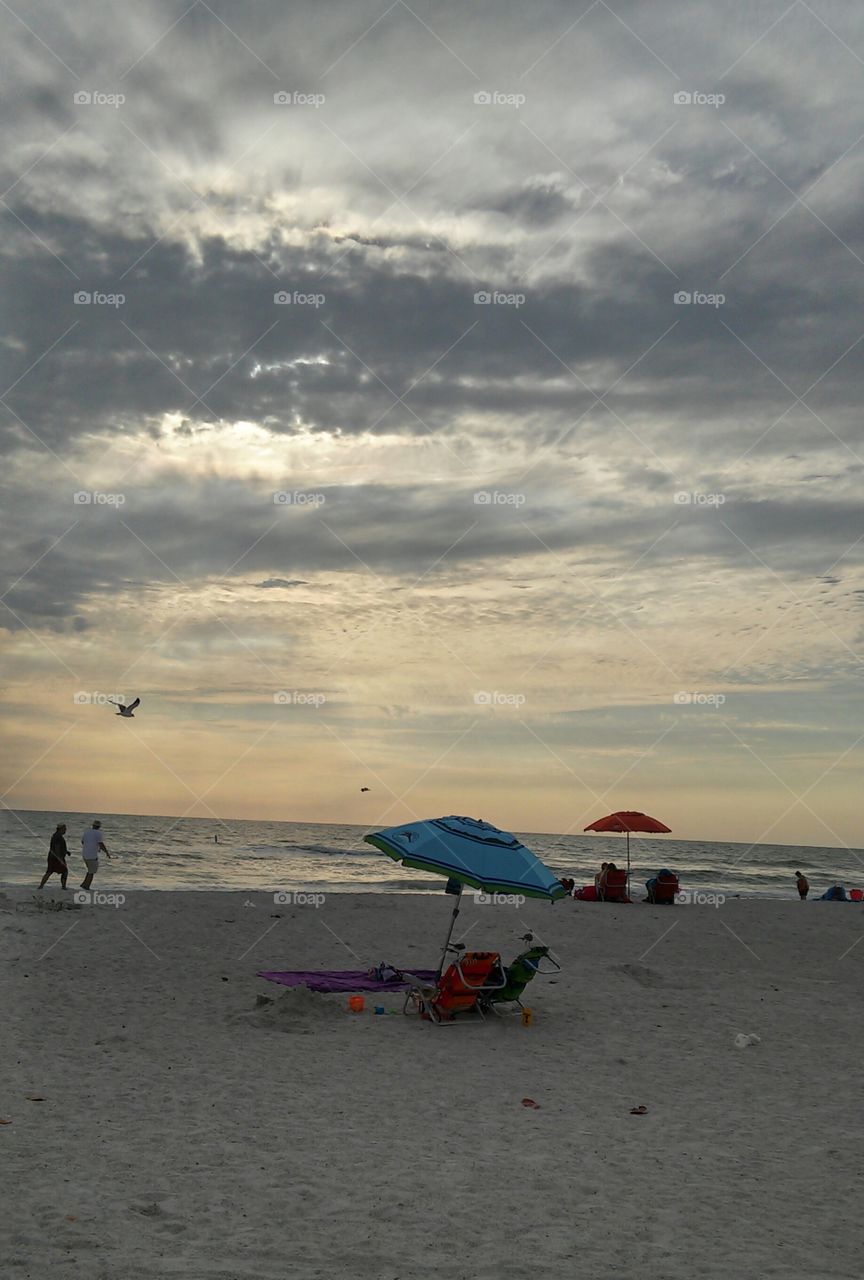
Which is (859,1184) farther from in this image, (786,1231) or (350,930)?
(350,930)

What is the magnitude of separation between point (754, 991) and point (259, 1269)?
11.1m

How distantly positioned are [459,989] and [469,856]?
1984mm

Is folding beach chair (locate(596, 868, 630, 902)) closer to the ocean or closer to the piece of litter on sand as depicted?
the ocean

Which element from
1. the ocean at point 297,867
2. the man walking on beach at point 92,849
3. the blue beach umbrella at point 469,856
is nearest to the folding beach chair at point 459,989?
the blue beach umbrella at point 469,856

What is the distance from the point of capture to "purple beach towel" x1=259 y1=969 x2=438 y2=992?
12391mm


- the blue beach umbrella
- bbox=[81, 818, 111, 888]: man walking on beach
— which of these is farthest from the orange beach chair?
bbox=[81, 818, 111, 888]: man walking on beach

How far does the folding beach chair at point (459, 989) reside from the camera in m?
11.3

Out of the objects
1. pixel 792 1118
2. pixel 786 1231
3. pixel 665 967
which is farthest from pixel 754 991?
pixel 786 1231

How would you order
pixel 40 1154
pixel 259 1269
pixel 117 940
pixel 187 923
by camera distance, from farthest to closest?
pixel 187 923 → pixel 117 940 → pixel 40 1154 → pixel 259 1269

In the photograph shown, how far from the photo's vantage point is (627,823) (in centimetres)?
2414

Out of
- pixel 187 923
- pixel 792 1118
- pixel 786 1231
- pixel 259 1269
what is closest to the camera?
pixel 259 1269

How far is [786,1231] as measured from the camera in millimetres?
5656

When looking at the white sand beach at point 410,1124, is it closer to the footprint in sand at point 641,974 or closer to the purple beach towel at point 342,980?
the footprint in sand at point 641,974

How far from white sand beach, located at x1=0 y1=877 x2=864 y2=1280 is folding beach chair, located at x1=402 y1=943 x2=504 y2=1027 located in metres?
0.27
